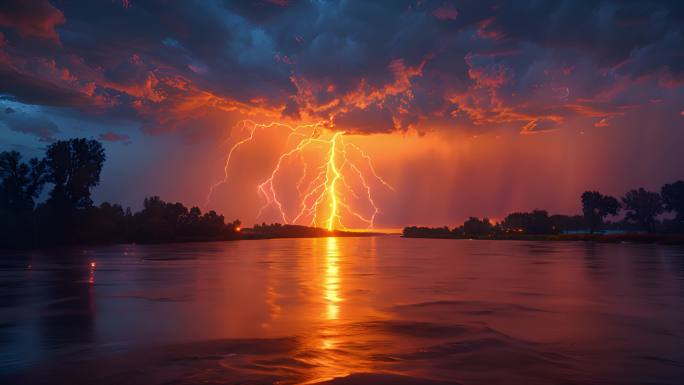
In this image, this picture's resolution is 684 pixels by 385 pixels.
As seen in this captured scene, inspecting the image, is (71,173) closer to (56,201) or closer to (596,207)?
(56,201)

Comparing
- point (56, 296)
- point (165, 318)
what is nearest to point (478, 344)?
point (165, 318)

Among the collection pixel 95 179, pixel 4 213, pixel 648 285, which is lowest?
pixel 648 285

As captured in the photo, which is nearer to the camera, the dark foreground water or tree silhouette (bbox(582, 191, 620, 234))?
the dark foreground water

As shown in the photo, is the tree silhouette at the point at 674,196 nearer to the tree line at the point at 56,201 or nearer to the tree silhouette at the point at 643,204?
the tree silhouette at the point at 643,204

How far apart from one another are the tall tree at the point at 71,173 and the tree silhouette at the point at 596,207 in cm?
15242

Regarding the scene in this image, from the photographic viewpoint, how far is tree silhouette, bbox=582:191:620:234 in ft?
542

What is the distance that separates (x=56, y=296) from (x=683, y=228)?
18438cm

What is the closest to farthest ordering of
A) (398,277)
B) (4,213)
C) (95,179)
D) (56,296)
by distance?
(56,296)
(398,277)
(4,213)
(95,179)

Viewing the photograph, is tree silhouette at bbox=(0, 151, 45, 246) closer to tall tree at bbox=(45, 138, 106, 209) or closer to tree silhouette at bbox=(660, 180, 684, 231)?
tall tree at bbox=(45, 138, 106, 209)

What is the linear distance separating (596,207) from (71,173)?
159 m

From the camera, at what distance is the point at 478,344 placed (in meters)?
11.3

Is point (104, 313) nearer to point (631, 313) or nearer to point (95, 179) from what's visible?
point (631, 313)

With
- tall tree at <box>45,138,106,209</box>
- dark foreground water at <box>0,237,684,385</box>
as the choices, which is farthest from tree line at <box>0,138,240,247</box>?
dark foreground water at <box>0,237,684,385</box>

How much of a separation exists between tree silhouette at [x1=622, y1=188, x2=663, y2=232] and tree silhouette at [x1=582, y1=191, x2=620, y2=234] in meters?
6.89
